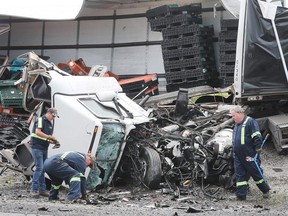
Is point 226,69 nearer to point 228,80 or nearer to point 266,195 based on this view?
point 228,80

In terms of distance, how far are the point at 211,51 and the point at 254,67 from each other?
3951 mm

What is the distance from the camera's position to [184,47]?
45.4ft

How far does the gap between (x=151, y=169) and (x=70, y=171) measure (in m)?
1.48

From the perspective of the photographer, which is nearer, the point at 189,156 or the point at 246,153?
the point at 246,153

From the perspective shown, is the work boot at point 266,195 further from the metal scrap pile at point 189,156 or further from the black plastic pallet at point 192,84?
the black plastic pallet at point 192,84

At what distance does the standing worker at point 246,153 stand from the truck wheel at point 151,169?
1.29 m

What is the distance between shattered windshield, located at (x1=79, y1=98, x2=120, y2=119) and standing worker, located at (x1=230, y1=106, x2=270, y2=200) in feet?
7.22

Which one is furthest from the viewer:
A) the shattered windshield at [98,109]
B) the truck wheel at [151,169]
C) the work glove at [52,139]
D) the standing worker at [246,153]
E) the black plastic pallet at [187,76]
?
the black plastic pallet at [187,76]

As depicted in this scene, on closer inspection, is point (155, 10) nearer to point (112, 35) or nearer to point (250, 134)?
point (112, 35)

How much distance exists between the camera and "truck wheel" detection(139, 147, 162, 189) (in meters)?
9.04

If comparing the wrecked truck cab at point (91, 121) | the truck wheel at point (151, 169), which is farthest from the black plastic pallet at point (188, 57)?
the truck wheel at point (151, 169)

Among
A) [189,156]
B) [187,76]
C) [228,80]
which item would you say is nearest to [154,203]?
[189,156]

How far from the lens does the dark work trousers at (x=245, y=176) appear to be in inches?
328

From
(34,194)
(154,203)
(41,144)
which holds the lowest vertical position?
(34,194)
